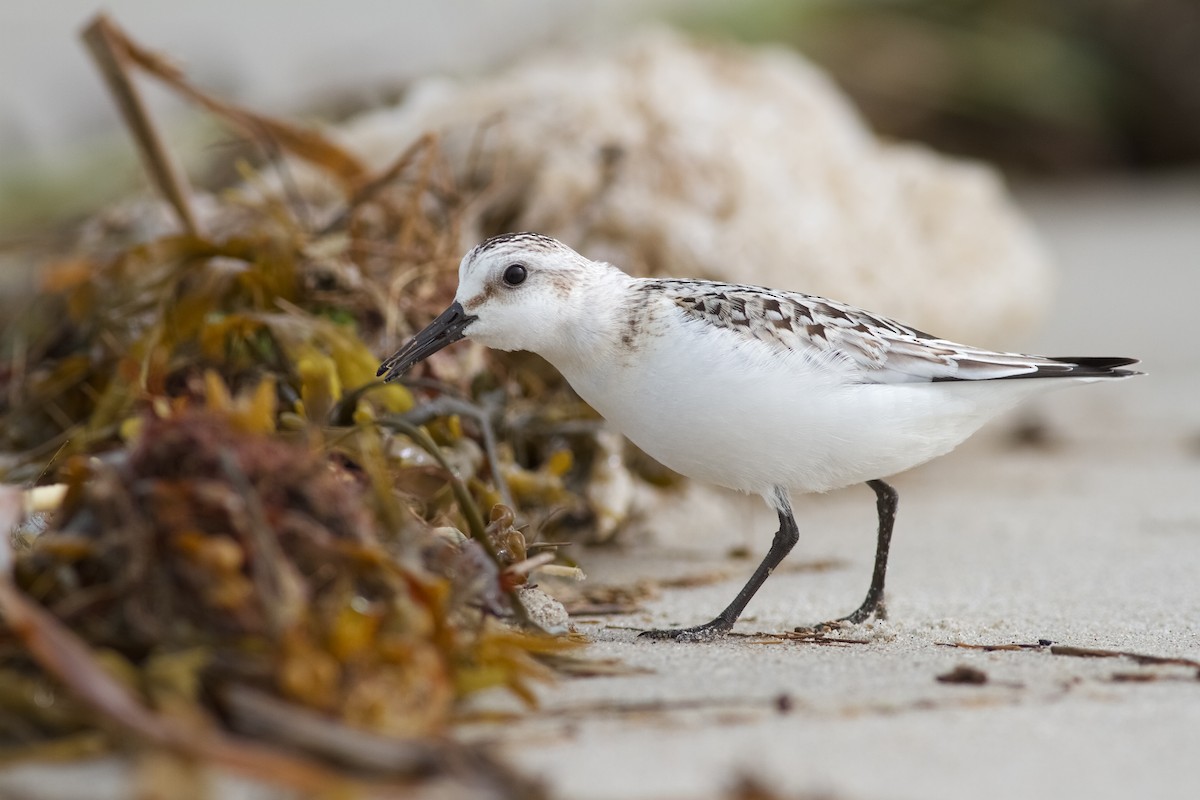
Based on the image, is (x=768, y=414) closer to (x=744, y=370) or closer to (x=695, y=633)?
(x=744, y=370)

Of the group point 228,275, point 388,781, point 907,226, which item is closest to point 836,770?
point 388,781

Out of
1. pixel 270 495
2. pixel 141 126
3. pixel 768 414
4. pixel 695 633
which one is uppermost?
pixel 141 126

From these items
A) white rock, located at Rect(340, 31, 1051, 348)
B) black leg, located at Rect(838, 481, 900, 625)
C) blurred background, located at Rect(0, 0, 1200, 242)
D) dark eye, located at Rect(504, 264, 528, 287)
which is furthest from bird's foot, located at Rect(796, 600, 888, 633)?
blurred background, located at Rect(0, 0, 1200, 242)

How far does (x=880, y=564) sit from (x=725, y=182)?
222 cm

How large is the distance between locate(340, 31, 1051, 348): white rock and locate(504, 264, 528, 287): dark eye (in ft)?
4.85

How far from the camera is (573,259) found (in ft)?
10.3

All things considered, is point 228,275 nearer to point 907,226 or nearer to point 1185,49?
point 907,226

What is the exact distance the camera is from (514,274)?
3.09 m

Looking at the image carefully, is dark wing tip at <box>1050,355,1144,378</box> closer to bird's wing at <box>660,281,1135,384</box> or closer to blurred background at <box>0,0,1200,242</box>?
bird's wing at <box>660,281,1135,384</box>

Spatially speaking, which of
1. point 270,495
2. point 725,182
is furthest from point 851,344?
point 725,182

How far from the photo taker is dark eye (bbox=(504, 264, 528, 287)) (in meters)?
3.09

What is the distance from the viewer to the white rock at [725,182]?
4762 mm

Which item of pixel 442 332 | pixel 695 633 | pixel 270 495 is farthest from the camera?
pixel 442 332

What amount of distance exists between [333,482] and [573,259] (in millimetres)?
1056
